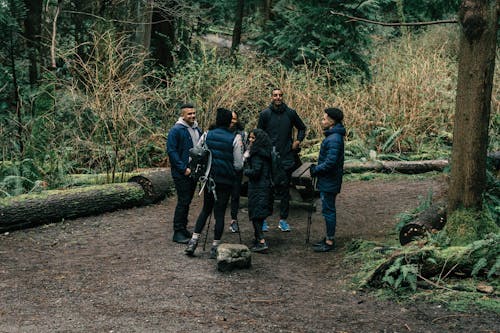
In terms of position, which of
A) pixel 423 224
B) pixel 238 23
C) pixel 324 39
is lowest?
pixel 423 224

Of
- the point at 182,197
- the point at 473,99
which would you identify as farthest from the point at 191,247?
the point at 473,99

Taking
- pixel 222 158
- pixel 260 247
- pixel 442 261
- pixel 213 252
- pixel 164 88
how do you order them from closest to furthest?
1. pixel 442 261
2. pixel 222 158
3. pixel 213 252
4. pixel 260 247
5. pixel 164 88

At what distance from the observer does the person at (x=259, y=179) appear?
8008 mm

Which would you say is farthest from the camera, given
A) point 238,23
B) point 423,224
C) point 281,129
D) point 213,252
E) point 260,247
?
point 238,23

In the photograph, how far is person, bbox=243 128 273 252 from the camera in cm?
801

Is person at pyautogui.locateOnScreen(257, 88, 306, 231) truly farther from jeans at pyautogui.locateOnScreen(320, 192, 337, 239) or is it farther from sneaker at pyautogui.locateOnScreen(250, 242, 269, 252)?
jeans at pyautogui.locateOnScreen(320, 192, 337, 239)

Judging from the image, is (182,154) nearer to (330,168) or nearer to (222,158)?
(222,158)

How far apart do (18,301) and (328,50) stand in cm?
1349

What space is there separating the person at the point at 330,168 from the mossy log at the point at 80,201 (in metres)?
4.19

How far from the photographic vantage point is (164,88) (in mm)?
15930

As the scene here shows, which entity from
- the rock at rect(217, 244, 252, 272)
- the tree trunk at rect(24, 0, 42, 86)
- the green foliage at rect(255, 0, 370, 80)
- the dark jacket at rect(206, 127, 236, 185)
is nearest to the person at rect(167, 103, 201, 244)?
the dark jacket at rect(206, 127, 236, 185)

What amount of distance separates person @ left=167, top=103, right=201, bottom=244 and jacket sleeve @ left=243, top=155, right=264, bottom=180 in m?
0.92

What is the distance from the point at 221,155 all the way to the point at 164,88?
8769 millimetres

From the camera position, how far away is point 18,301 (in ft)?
20.5
